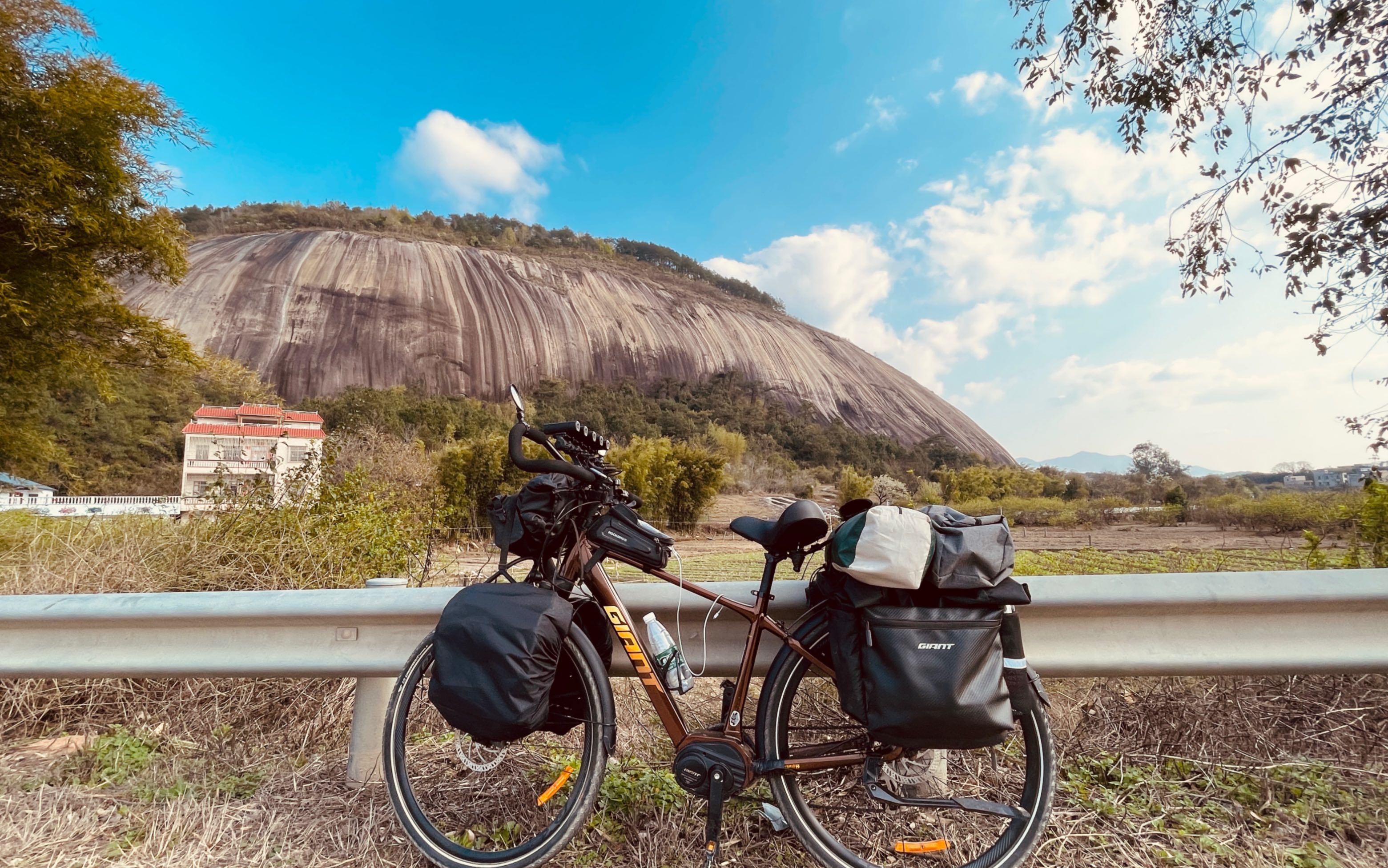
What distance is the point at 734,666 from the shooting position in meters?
1.83

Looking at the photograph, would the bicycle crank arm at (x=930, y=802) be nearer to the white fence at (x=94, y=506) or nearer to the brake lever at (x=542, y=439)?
the brake lever at (x=542, y=439)

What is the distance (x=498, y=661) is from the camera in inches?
61.4

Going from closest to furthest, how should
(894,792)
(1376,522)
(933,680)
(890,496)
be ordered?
(933,680), (894,792), (890,496), (1376,522)

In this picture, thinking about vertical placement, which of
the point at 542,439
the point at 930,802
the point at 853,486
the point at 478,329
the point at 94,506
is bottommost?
the point at 94,506

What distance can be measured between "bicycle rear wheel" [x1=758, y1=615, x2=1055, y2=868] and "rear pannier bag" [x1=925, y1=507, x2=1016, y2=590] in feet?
1.29

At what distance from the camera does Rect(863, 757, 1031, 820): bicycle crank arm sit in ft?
5.16

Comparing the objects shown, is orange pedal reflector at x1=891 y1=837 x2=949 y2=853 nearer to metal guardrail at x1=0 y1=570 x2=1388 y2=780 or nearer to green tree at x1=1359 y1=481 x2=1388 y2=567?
metal guardrail at x1=0 y1=570 x2=1388 y2=780

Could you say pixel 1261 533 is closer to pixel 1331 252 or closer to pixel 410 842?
pixel 1331 252

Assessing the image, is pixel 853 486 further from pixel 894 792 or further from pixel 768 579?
pixel 768 579

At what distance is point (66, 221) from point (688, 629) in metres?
11.3

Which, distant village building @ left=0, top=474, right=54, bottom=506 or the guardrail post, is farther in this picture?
distant village building @ left=0, top=474, right=54, bottom=506

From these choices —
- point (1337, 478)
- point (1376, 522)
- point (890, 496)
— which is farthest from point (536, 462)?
A: point (1337, 478)

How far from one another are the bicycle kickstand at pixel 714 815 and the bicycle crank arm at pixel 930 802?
398 mm

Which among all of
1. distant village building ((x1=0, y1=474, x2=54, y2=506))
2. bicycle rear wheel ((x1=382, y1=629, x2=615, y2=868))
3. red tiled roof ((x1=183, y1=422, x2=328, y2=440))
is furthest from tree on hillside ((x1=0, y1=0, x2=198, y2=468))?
bicycle rear wheel ((x1=382, y1=629, x2=615, y2=868))
